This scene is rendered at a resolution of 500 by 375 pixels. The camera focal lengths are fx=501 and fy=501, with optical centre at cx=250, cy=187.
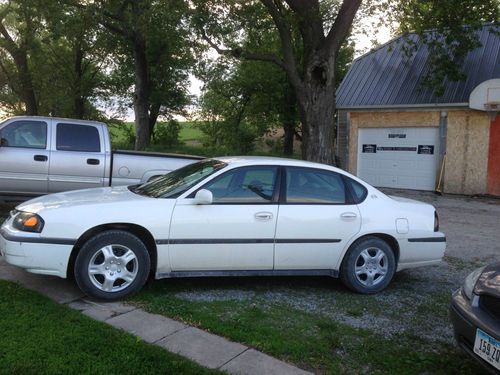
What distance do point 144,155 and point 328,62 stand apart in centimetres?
679

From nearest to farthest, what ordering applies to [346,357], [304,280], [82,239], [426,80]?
[346,357] → [82,239] → [304,280] → [426,80]

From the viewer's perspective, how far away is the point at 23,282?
5316mm

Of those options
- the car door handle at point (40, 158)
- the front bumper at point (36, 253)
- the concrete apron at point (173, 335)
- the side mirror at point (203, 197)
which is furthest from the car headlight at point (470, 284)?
the car door handle at point (40, 158)

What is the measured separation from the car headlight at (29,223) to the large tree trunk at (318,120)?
387 inches

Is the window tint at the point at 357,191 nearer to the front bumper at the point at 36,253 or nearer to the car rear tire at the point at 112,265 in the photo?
the car rear tire at the point at 112,265

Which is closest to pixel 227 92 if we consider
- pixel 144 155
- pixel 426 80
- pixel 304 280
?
pixel 426 80

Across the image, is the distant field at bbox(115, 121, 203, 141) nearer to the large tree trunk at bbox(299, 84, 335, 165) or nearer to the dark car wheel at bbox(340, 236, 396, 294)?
the large tree trunk at bbox(299, 84, 335, 165)

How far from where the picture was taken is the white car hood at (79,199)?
4.95 metres

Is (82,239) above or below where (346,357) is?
above

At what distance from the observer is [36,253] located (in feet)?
15.3

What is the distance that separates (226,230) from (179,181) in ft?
2.78

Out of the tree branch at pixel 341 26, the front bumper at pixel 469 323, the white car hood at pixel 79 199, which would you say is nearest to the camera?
the front bumper at pixel 469 323

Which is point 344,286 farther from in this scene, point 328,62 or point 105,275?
point 328,62

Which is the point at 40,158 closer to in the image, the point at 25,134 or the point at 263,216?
the point at 25,134
